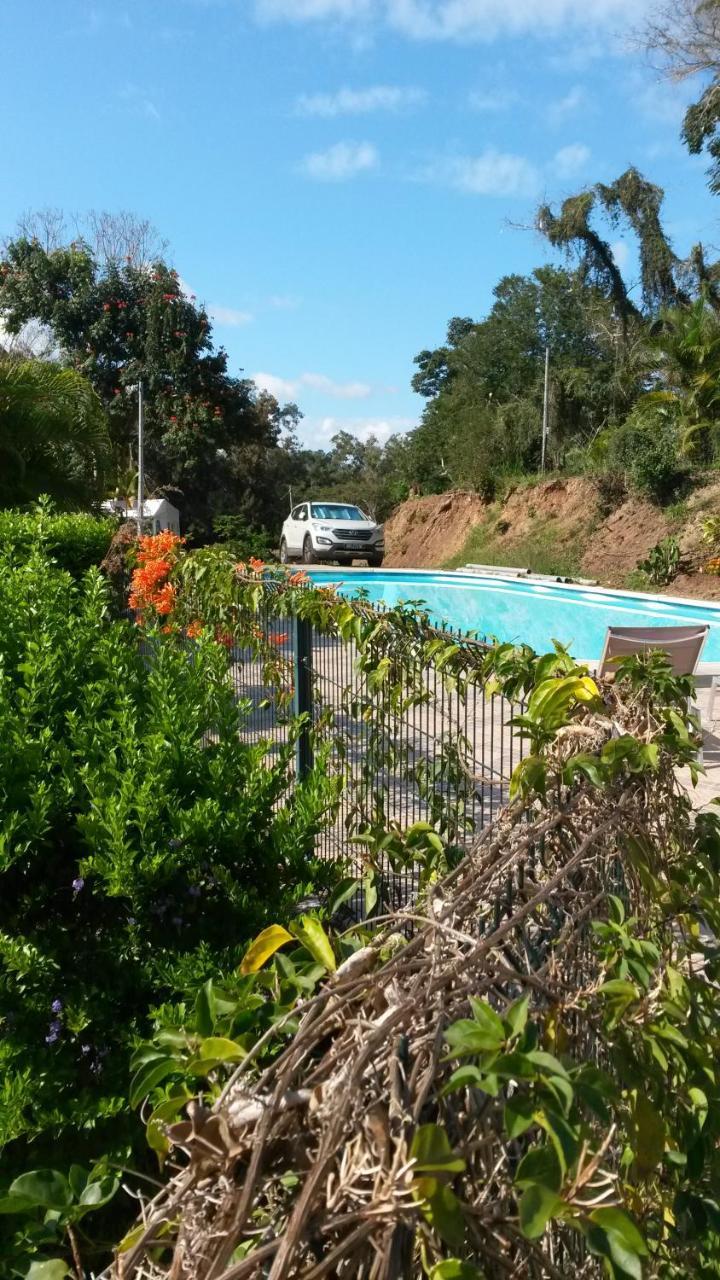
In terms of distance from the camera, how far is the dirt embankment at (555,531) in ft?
77.2

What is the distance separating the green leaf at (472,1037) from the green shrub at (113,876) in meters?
1.36

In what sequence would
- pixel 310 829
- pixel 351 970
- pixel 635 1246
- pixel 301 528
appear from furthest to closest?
pixel 301 528
pixel 310 829
pixel 351 970
pixel 635 1246

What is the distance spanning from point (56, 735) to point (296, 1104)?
198 centimetres

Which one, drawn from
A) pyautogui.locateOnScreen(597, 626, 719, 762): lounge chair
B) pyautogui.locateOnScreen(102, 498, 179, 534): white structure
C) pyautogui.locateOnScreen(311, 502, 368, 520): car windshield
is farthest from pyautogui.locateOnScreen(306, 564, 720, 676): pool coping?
pyautogui.locateOnScreen(597, 626, 719, 762): lounge chair

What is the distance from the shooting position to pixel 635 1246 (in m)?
0.88

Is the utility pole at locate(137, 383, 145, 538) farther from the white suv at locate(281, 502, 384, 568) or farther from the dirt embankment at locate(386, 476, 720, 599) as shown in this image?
the dirt embankment at locate(386, 476, 720, 599)

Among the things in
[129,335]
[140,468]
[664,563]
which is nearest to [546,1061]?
[664,563]

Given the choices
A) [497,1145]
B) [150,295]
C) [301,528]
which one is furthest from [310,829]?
[150,295]

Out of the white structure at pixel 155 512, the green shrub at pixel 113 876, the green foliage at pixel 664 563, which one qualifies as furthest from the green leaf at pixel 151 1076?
the white structure at pixel 155 512

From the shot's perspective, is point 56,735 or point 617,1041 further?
point 56,735

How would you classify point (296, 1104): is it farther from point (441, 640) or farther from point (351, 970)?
point (441, 640)

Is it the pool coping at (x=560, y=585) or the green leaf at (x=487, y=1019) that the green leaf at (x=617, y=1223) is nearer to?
the green leaf at (x=487, y=1019)

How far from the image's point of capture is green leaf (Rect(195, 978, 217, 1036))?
1.25 metres

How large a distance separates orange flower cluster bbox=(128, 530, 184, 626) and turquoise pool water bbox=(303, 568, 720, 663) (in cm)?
768
